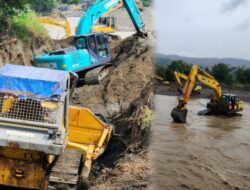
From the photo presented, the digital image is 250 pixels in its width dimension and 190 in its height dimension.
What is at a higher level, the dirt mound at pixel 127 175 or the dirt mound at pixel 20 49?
the dirt mound at pixel 20 49

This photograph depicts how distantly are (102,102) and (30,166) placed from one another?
1074 cm

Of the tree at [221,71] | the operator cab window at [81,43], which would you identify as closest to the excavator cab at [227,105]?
the operator cab window at [81,43]

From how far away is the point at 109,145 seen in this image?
45.5 ft

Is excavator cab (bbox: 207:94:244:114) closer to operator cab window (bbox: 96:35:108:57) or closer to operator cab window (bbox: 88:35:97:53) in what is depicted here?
operator cab window (bbox: 96:35:108:57)

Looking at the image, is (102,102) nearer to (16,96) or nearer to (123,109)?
(123,109)

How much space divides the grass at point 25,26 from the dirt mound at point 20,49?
0.32 metres

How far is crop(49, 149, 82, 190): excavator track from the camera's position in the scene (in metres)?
8.68

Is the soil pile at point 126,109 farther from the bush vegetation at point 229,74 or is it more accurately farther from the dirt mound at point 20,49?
the bush vegetation at point 229,74

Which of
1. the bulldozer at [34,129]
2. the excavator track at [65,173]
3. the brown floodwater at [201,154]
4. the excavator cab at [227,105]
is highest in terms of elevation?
the bulldozer at [34,129]

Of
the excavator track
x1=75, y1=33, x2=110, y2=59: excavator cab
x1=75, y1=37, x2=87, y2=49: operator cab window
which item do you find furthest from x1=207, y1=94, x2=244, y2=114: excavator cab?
the excavator track

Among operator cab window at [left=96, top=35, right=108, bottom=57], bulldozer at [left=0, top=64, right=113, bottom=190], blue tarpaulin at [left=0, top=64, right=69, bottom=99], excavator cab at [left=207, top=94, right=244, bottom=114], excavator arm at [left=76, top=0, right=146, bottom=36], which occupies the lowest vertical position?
excavator cab at [left=207, top=94, right=244, bottom=114]

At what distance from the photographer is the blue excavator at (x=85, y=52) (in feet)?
64.1

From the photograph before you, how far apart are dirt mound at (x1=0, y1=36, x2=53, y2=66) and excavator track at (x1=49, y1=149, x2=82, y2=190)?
402 inches

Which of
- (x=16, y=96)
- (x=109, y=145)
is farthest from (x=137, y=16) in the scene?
(x=16, y=96)
